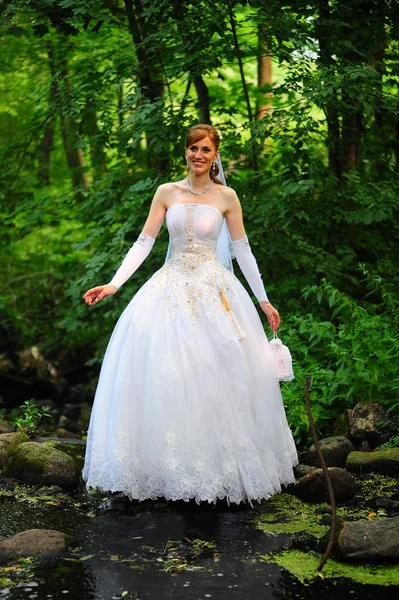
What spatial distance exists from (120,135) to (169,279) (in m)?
3.61

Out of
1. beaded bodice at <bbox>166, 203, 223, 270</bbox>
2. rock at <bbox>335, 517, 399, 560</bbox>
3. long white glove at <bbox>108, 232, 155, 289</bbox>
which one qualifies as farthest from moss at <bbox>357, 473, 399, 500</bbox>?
long white glove at <bbox>108, 232, 155, 289</bbox>

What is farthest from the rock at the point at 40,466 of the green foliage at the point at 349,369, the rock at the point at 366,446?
the rock at the point at 366,446

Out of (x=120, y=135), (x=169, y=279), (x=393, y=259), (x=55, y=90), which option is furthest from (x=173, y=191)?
(x=55, y=90)

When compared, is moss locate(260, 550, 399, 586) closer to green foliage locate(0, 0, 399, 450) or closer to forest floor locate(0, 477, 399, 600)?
forest floor locate(0, 477, 399, 600)

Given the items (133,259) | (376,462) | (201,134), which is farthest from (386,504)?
(201,134)

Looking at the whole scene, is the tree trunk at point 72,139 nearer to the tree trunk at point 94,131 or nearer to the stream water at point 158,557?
the tree trunk at point 94,131

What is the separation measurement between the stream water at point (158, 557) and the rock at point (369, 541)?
22 centimetres

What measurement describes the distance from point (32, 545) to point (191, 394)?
133cm

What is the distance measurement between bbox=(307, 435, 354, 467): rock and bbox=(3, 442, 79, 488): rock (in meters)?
1.75

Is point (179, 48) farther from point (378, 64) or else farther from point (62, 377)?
point (62, 377)

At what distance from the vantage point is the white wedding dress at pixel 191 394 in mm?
4617

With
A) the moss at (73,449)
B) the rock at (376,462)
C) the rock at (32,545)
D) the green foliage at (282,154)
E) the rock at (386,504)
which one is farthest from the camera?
the green foliage at (282,154)

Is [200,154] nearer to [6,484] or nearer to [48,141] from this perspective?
[6,484]

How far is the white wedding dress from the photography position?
182 inches
